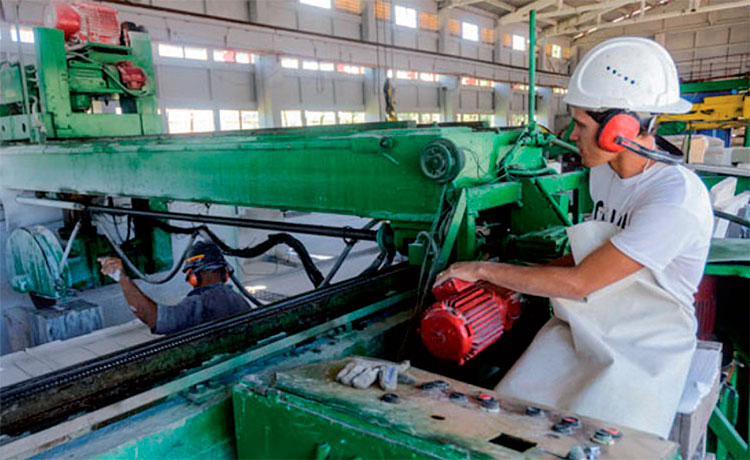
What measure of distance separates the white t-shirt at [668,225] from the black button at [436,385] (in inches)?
21.4

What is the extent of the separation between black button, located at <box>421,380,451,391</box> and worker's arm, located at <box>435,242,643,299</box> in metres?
0.42

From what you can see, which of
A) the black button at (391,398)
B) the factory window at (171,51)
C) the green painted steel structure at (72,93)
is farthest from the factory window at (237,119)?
the black button at (391,398)

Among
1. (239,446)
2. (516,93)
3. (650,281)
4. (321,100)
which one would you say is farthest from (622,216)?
(516,93)

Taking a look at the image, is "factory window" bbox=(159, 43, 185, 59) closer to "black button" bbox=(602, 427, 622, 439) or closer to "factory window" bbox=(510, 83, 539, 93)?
"black button" bbox=(602, 427, 622, 439)

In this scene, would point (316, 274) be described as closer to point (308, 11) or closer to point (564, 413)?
point (564, 413)

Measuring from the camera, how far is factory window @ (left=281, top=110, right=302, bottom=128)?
496 inches

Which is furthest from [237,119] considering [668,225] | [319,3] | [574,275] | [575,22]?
[575,22]

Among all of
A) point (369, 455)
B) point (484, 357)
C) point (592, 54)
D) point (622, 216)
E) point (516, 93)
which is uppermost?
point (516, 93)

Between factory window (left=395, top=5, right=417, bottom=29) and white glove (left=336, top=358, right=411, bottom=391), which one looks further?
factory window (left=395, top=5, right=417, bottom=29)

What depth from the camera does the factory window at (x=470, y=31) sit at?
18.3 m

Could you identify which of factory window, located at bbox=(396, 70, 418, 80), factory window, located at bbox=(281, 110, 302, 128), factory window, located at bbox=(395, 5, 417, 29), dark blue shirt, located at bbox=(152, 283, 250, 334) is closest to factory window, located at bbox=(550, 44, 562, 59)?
factory window, located at bbox=(395, 5, 417, 29)

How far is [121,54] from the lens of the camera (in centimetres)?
407

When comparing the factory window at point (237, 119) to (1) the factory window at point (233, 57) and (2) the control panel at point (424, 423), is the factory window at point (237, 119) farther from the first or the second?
(2) the control panel at point (424, 423)

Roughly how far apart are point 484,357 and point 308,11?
12474 mm
